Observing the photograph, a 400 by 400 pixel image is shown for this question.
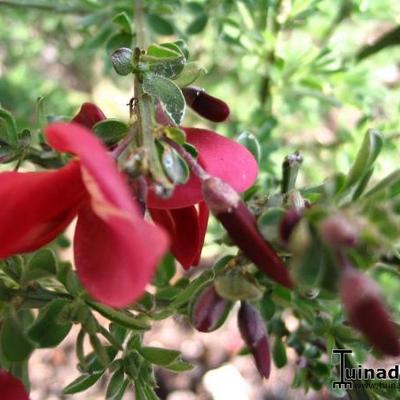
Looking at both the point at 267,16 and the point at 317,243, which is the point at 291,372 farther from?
the point at 317,243

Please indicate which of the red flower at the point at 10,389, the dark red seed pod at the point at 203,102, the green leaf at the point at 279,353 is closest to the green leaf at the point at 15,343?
the red flower at the point at 10,389

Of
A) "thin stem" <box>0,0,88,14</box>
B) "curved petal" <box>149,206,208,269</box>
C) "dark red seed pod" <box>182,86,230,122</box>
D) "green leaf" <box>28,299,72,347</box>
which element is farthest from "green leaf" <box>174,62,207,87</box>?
"thin stem" <box>0,0,88,14</box>

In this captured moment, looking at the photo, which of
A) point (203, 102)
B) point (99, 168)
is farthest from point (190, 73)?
point (99, 168)

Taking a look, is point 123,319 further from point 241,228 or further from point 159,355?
point 241,228

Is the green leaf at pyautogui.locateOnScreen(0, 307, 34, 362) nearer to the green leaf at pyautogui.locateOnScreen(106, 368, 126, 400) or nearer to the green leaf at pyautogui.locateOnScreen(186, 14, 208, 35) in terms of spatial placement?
the green leaf at pyautogui.locateOnScreen(106, 368, 126, 400)

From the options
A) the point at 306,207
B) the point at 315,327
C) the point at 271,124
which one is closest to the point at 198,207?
the point at 306,207
